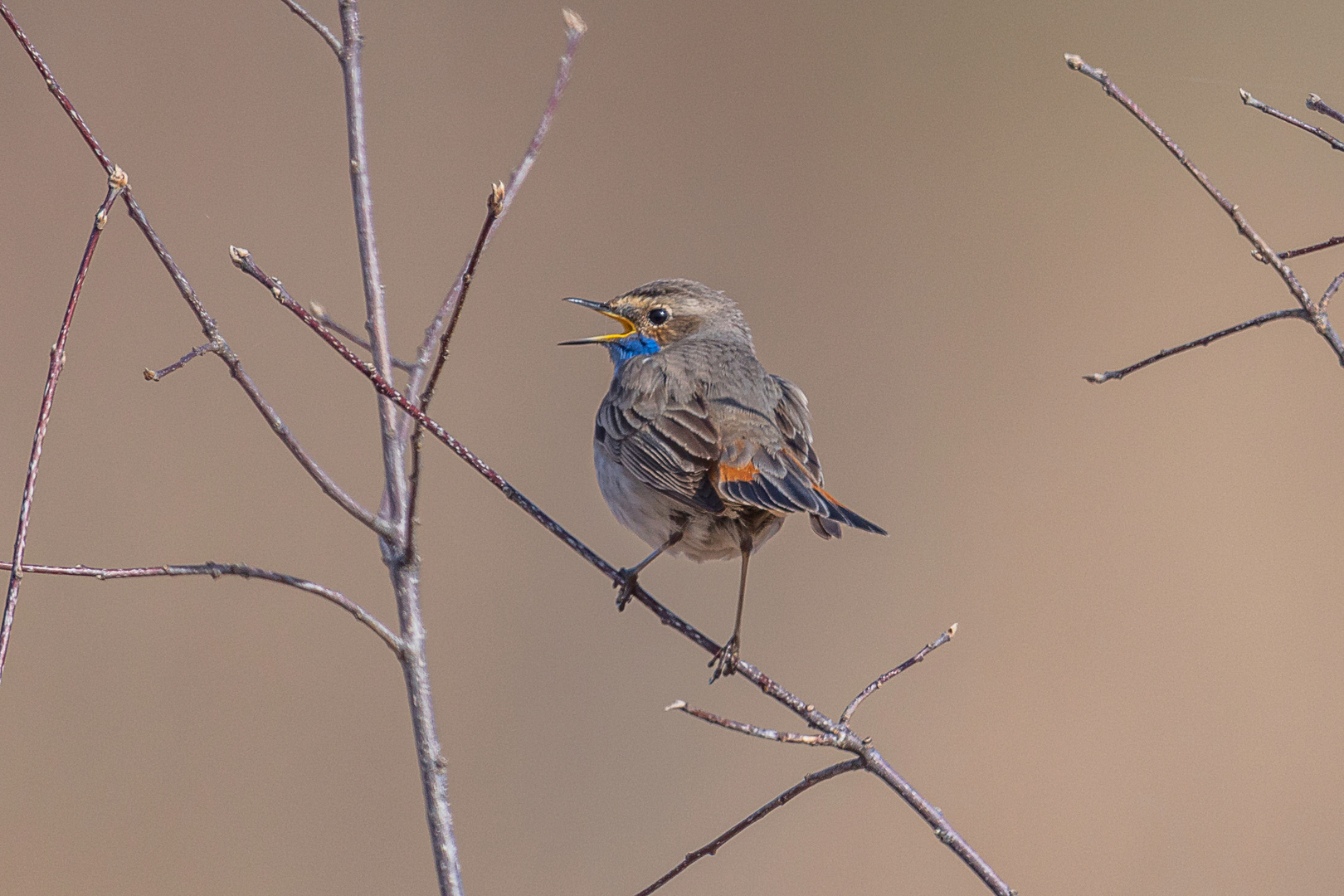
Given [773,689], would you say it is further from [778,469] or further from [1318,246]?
[1318,246]

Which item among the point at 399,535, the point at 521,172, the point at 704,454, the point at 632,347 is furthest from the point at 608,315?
the point at 399,535

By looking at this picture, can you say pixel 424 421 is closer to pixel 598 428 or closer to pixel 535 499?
pixel 598 428

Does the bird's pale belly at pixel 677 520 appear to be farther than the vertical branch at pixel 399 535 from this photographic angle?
Yes

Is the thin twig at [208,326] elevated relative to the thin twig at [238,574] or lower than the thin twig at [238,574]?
elevated

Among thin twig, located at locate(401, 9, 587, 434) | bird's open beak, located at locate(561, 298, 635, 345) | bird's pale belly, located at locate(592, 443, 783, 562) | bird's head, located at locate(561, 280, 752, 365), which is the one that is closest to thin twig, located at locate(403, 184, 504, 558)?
thin twig, located at locate(401, 9, 587, 434)

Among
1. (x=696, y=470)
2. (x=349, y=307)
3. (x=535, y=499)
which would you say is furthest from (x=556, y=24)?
(x=696, y=470)

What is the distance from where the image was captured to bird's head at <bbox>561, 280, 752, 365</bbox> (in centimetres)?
323

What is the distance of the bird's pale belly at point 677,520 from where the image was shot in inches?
103

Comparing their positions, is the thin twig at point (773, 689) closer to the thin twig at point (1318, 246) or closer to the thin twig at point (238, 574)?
the thin twig at point (238, 574)

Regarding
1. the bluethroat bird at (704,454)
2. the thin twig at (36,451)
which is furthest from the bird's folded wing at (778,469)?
the thin twig at (36,451)

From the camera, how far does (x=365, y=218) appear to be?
196cm

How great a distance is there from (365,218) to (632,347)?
133 centimetres

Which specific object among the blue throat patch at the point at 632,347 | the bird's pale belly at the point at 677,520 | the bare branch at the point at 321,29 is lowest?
the bird's pale belly at the point at 677,520

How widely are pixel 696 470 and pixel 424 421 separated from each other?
102cm
